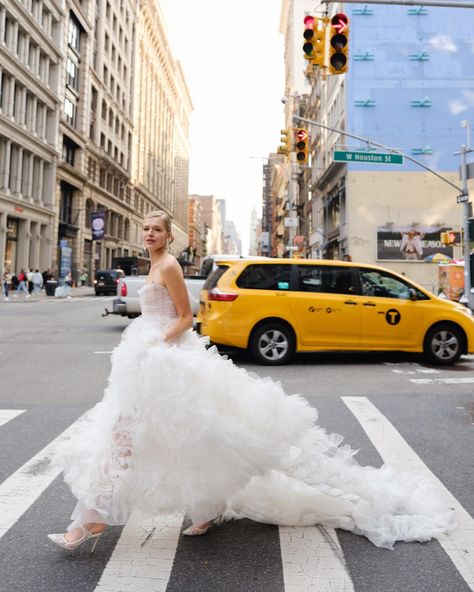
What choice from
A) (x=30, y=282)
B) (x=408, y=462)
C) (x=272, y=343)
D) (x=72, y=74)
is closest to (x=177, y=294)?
(x=408, y=462)

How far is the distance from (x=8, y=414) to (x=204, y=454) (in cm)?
409

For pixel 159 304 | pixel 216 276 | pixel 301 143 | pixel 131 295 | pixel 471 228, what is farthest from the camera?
pixel 471 228

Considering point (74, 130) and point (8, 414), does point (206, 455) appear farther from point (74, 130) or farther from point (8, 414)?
point (74, 130)

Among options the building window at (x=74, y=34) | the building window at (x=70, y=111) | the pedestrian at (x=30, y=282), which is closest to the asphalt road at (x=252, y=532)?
the pedestrian at (x=30, y=282)

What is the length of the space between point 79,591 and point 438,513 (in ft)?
7.12

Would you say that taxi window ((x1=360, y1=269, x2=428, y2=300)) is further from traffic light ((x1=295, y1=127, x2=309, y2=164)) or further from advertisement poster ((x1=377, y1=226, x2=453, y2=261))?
advertisement poster ((x1=377, y1=226, x2=453, y2=261))

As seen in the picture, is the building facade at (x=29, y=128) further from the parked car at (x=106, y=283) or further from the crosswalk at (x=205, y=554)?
the crosswalk at (x=205, y=554)

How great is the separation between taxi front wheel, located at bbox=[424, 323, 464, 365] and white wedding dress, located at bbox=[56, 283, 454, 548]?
696 centimetres

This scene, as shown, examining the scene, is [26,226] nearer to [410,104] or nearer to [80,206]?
[80,206]

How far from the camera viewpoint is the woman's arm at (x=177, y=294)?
3217 mm

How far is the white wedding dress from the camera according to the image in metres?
2.91

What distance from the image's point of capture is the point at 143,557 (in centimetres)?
291

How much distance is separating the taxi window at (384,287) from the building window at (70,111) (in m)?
48.6

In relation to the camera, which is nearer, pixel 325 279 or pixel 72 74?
pixel 325 279
